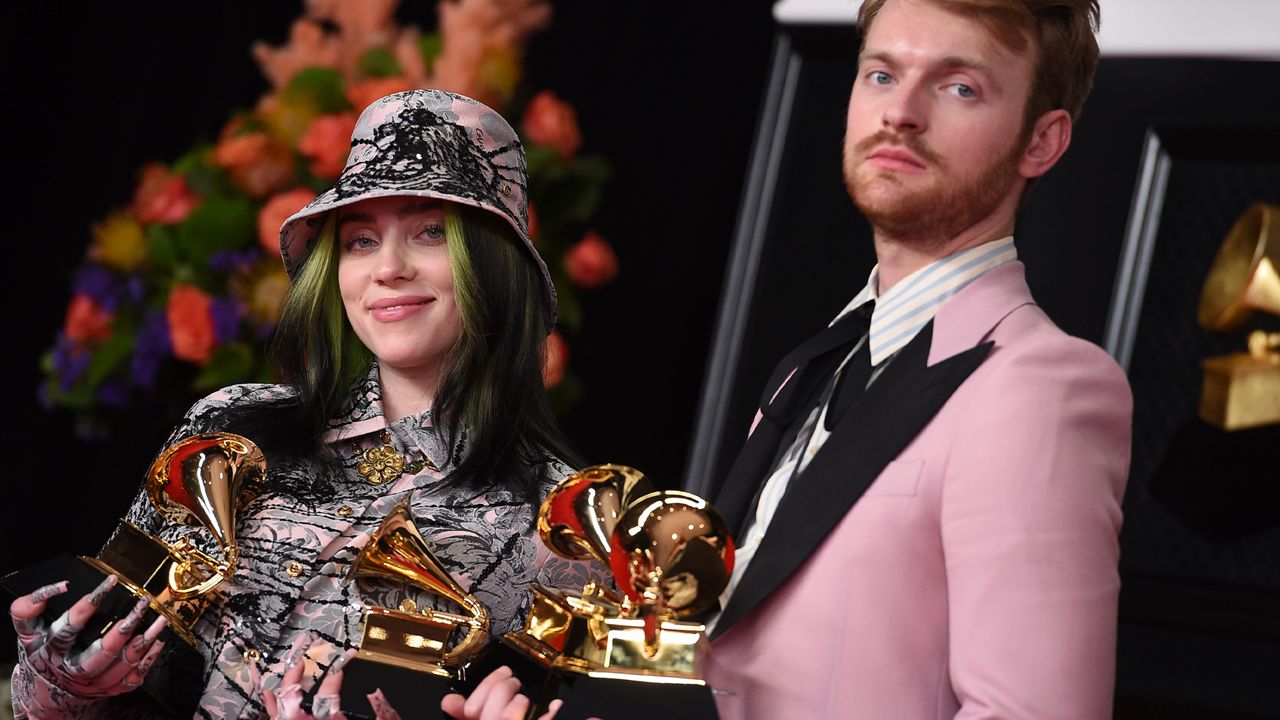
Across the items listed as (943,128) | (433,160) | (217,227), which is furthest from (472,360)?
(217,227)

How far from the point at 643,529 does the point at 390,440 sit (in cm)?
49

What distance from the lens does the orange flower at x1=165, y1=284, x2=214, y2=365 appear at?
2174 mm

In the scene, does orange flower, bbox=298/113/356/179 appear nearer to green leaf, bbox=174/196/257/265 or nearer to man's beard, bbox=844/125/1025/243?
green leaf, bbox=174/196/257/265

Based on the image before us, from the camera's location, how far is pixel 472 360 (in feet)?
5.27

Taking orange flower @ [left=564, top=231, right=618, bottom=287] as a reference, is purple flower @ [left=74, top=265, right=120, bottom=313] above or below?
below

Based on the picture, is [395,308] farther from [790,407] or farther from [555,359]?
[555,359]

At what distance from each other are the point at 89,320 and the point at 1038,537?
5.42ft

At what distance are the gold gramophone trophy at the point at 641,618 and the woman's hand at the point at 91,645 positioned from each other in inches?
14.5

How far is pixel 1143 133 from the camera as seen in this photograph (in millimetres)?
2012

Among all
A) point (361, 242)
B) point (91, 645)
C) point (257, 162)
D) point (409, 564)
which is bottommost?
point (91, 645)

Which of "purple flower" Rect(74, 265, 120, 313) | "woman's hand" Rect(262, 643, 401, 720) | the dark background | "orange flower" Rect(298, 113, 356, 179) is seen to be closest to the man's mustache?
"woman's hand" Rect(262, 643, 401, 720)

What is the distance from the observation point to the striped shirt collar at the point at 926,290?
1.37 metres

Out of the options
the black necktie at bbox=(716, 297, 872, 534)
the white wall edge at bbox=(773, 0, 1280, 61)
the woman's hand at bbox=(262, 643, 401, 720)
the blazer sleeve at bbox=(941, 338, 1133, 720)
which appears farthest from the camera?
the white wall edge at bbox=(773, 0, 1280, 61)

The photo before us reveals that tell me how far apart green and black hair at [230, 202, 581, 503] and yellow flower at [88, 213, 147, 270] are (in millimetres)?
654
